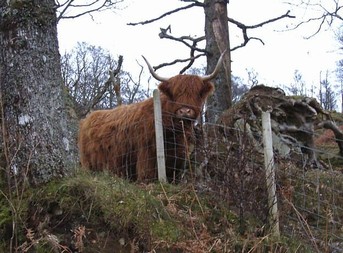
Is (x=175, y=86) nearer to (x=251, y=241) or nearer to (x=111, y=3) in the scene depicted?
(x=111, y=3)

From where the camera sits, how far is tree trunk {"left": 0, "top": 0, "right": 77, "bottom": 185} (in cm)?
452

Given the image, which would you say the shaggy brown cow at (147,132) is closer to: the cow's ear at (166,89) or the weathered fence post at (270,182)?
the cow's ear at (166,89)

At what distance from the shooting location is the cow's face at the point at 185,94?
24.4 feet

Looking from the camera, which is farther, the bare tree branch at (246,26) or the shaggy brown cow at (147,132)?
the bare tree branch at (246,26)

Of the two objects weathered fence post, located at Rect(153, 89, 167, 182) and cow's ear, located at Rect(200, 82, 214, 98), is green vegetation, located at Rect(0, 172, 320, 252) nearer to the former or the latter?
weathered fence post, located at Rect(153, 89, 167, 182)

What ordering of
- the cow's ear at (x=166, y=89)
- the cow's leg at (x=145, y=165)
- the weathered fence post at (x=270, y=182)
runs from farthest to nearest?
the cow's ear at (x=166, y=89)
the cow's leg at (x=145, y=165)
the weathered fence post at (x=270, y=182)

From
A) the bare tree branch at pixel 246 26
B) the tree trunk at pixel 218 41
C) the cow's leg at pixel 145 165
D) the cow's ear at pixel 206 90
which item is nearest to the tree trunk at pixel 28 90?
the cow's leg at pixel 145 165

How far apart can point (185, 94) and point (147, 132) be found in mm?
734

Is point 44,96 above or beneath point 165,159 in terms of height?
above

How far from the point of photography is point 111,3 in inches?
255

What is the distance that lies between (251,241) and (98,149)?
14.7 feet

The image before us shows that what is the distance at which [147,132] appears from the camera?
7.57 m

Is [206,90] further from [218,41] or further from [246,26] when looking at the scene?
[246,26]

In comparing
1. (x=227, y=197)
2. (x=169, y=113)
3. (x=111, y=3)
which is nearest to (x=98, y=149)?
(x=169, y=113)
